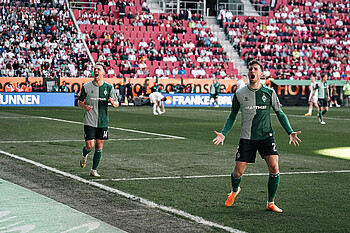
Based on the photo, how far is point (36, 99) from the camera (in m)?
40.7

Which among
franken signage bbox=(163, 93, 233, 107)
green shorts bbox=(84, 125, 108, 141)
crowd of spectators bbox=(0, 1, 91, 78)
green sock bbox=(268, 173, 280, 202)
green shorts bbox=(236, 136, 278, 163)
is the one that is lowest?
franken signage bbox=(163, 93, 233, 107)

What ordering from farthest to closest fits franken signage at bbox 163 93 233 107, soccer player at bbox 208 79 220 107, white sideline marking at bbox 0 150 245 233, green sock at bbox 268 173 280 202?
franken signage at bbox 163 93 233 107 < soccer player at bbox 208 79 220 107 < green sock at bbox 268 173 280 202 < white sideline marking at bbox 0 150 245 233

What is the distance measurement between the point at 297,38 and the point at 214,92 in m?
14.1

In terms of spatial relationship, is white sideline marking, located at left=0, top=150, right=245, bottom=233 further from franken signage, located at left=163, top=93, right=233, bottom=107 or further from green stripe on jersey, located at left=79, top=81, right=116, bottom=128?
franken signage, located at left=163, top=93, right=233, bottom=107

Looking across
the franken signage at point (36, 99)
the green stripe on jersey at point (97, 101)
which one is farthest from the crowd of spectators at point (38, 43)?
the green stripe on jersey at point (97, 101)

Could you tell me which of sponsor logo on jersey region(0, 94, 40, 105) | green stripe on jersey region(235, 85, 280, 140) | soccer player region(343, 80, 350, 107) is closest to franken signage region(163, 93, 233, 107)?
sponsor logo on jersey region(0, 94, 40, 105)

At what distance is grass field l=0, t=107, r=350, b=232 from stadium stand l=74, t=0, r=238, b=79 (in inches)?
1019

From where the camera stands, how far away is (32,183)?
9758 mm

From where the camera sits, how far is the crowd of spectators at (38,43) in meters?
43.0

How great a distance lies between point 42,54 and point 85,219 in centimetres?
3831

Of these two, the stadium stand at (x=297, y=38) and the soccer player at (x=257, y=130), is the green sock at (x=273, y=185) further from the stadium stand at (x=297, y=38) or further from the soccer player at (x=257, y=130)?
the stadium stand at (x=297, y=38)

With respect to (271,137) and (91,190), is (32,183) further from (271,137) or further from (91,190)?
(271,137)

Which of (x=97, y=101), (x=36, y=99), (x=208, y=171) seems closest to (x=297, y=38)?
(x=36, y=99)

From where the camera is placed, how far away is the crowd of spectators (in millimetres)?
43000
